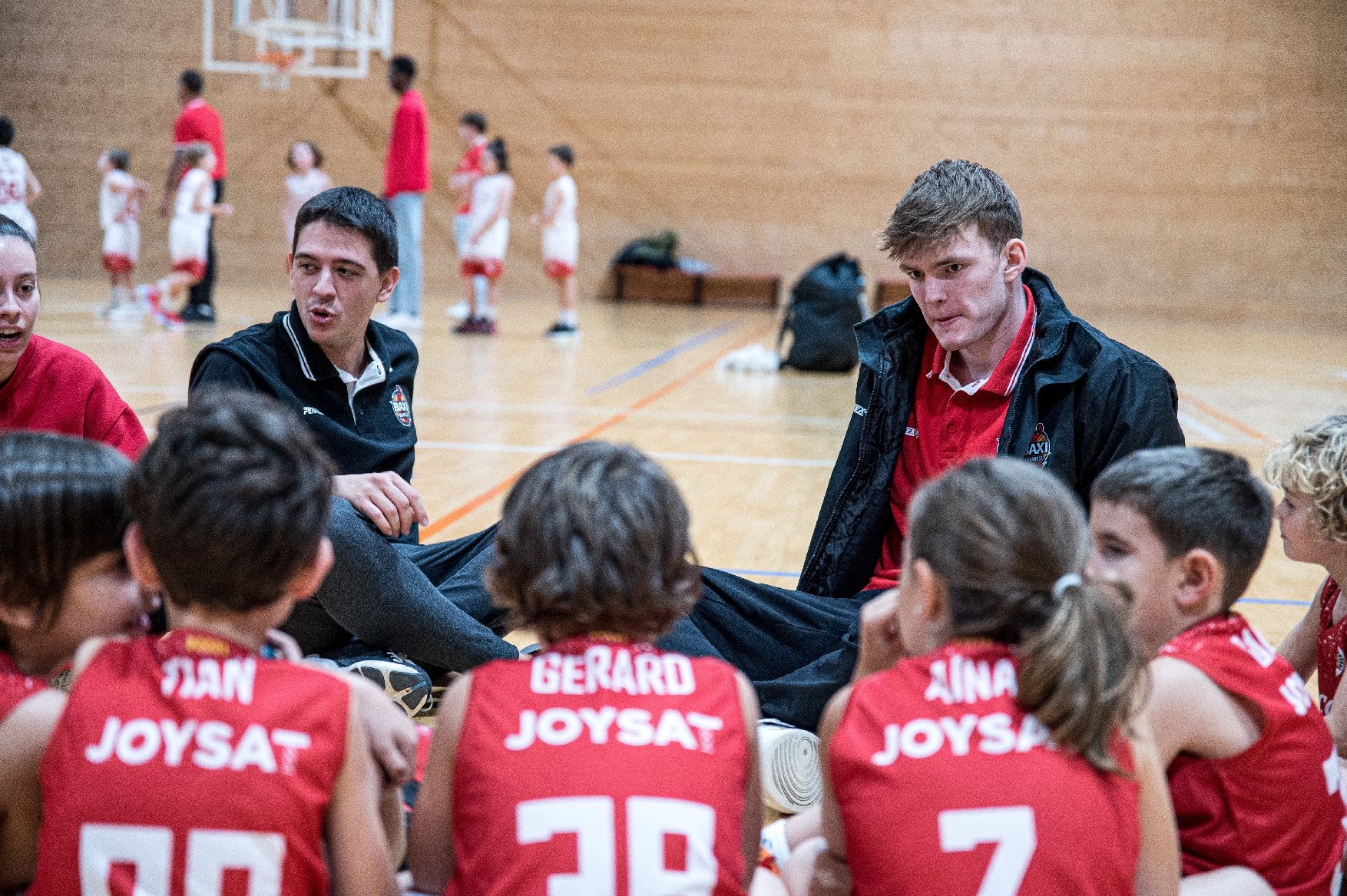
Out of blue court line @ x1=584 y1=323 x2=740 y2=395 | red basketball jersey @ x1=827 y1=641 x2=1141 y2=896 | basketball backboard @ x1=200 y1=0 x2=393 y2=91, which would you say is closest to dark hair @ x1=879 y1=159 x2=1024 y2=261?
red basketball jersey @ x1=827 y1=641 x2=1141 y2=896

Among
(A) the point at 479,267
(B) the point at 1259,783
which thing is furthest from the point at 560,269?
(B) the point at 1259,783

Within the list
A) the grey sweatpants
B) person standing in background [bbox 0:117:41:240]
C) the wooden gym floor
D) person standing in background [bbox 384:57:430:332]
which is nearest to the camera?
the grey sweatpants

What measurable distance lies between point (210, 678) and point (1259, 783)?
1241mm

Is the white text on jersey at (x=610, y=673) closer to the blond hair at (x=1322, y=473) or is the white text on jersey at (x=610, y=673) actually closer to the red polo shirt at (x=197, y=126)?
the blond hair at (x=1322, y=473)

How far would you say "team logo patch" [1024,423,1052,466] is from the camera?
244cm

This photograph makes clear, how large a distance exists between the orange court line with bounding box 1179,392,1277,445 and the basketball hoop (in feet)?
29.1

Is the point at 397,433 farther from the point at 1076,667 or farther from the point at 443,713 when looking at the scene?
the point at 1076,667

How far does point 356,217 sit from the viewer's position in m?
2.72

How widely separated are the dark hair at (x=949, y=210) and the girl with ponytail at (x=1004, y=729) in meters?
1.18

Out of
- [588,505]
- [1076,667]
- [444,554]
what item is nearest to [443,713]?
[588,505]

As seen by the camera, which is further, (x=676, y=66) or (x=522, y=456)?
(x=676, y=66)

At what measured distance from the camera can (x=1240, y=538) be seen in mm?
1634

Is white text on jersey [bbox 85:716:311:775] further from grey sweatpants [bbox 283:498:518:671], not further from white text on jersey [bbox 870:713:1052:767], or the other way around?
grey sweatpants [bbox 283:498:518:671]

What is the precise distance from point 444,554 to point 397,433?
0.29m
